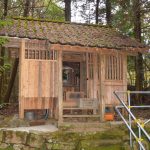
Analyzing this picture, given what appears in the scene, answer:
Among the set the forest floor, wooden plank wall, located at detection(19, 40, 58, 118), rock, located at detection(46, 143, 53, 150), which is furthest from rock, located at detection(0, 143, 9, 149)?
the forest floor

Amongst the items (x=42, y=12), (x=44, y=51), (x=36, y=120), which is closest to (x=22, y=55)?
(x=44, y=51)

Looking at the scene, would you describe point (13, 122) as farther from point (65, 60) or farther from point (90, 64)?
point (65, 60)

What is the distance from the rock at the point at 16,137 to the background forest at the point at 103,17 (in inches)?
195

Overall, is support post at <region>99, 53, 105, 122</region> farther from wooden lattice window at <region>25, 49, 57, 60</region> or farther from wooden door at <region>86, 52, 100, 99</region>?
wooden lattice window at <region>25, 49, 57, 60</region>

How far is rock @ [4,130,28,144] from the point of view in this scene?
366 inches

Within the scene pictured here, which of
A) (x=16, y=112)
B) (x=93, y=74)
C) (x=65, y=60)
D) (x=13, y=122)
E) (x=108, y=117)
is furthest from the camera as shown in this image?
(x=16, y=112)

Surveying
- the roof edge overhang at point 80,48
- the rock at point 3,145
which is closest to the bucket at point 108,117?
the roof edge overhang at point 80,48

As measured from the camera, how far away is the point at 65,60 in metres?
13.1

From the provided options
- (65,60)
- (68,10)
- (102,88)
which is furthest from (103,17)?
(102,88)

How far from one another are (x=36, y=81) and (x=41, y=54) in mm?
1044

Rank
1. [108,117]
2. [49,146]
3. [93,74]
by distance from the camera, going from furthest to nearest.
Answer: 1. [93,74]
2. [108,117]
3. [49,146]

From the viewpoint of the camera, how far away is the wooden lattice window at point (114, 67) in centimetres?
1150

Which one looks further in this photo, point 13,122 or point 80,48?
point 80,48

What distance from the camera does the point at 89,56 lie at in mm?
11898
